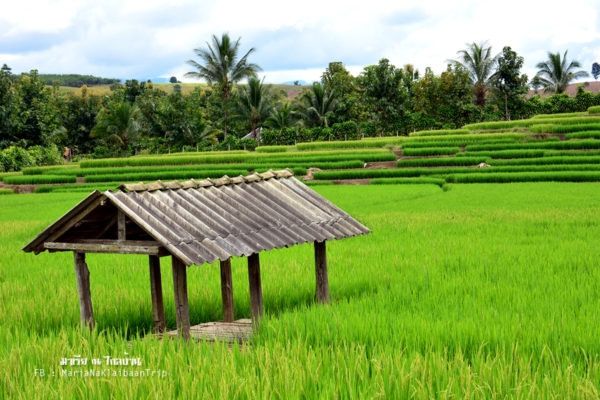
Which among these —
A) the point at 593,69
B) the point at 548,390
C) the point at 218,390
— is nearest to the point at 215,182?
the point at 218,390

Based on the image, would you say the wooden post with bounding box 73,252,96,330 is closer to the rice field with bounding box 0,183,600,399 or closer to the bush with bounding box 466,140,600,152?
the rice field with bounding box 0,183,600,399

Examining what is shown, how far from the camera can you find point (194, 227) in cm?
536

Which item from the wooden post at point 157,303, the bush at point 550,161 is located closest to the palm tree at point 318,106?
the bush at point 550,161

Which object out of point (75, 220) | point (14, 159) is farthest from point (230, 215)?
point (14, 159)

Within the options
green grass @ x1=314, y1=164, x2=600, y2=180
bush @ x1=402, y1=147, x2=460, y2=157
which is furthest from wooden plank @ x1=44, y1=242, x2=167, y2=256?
bush @ x1=402, y1=147, x2=460, y2=157

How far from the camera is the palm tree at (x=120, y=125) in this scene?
117 feet

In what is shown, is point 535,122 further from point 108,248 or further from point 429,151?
point 108,248

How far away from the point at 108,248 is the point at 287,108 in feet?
117

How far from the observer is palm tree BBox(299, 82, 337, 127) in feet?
126

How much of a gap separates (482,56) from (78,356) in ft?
130

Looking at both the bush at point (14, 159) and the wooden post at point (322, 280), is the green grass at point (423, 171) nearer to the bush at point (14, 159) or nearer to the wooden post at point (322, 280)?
the bush at point (14, 159)

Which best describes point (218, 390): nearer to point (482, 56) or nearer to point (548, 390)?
point (548, 390)

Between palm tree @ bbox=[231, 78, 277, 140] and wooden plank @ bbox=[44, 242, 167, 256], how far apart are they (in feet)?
106

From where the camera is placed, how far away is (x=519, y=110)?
134 ft
